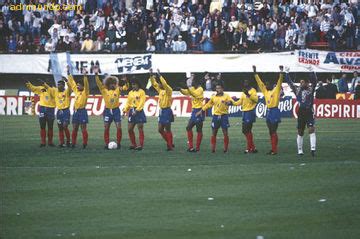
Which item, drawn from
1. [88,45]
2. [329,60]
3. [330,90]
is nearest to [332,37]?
[329,60]

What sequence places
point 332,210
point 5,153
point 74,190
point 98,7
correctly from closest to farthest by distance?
point 332,210 < point 74,190 < point 5,153 < point 98,7

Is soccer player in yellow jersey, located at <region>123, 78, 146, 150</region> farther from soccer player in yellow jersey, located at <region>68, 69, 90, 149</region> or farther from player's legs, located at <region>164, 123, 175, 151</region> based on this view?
soccer player in yellow jersey, located at <region>68, 69, 90, 149</region>

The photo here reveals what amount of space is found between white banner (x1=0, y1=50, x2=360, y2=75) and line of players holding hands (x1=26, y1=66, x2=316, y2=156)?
1424 cm

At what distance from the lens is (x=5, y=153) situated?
2719cm

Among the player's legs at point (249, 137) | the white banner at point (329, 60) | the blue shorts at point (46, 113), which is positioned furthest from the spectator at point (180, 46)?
the player's legs at point (249, 137)

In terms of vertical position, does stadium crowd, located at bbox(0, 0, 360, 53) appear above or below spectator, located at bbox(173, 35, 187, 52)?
above

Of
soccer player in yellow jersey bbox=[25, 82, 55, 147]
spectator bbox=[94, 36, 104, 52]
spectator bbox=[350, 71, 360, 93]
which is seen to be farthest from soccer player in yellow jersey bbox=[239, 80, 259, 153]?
spectator bbox=[94, 36, 104, 52]

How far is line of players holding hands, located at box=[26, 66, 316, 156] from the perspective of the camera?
26344mm

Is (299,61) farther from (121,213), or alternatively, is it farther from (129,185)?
(121,213)

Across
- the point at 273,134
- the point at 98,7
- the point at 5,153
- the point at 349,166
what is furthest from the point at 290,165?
the point at 98,7

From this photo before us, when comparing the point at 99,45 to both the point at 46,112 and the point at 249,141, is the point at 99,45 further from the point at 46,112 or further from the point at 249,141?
the point at 249,141

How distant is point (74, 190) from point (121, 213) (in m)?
3.02

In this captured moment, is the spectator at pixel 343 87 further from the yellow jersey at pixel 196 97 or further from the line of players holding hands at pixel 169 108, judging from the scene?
the yellow jersey at pixel 196 97

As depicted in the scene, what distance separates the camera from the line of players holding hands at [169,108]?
26.3m
